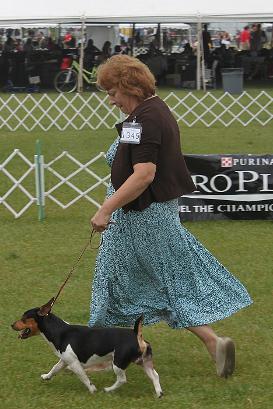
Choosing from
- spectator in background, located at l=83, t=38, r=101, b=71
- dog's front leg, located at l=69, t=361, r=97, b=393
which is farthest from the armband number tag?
spectator in background, located at l=83, t=38, r=101, b=71

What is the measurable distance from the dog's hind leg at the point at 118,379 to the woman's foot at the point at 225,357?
531 mm

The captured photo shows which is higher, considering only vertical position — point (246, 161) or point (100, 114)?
point (246, 161)

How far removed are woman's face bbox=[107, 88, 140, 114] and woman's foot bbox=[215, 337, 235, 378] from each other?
1310mm

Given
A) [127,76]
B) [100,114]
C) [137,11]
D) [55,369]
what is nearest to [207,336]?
[55,369]

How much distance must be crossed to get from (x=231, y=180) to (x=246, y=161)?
0.24 m

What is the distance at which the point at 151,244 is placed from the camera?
4.78m

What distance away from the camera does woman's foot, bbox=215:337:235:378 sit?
483cm

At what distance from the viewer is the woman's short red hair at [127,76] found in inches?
179

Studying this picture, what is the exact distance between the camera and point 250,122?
18.6 m

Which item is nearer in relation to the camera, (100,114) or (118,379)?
(118,379)

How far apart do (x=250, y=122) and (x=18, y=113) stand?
5.12 m

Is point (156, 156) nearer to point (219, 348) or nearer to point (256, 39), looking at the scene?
point (219, 348)

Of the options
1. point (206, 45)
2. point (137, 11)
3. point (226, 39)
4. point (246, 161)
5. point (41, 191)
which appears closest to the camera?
point (246, 161)

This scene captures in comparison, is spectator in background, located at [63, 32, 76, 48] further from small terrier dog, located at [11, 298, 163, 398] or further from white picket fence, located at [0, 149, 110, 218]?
small terrier dog, located at [11, 298, 163, 398]
